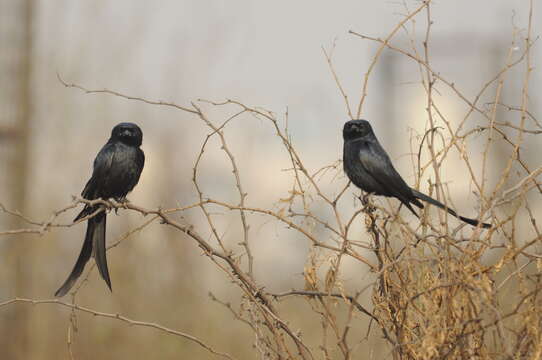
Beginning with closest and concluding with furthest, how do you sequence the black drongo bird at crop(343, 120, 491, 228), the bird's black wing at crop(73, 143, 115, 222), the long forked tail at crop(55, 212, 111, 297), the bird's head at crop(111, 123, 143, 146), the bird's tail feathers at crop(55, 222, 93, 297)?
1. the bird's tail feathers at crop(55, 222, 93, 297)
2. the long forked tail at crop(55, 212, 111, 297)
3. the black drongo bird at crop(343, 120, 491, 228)
4. the bird's black wing at crop(73, 143, 115, 222)
5. the bird's head at crop(111, 123, 143, 146)

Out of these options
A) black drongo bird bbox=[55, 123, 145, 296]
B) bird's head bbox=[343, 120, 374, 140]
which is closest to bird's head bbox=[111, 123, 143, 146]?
black drongo bird bbox=[55, 123, 145, 296]

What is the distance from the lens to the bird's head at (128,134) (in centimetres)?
352

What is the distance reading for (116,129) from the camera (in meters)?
3.55

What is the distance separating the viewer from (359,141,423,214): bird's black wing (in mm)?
2695

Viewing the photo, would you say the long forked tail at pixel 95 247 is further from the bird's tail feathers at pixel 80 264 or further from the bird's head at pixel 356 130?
the bird's head at pixel 356 130

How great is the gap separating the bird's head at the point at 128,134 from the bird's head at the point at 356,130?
110cm

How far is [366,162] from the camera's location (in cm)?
295

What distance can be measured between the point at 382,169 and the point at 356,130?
0.19 m

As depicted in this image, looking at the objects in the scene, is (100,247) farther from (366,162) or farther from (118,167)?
(366,162)

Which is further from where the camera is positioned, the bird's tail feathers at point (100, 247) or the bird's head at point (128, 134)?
the bird's head at point (128, 134)

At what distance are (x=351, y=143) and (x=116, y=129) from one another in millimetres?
1234

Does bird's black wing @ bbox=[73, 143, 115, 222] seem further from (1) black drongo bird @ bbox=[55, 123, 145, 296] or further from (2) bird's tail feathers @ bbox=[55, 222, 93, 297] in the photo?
(2) bird's tail feathers @ bbox=[55, 222, 93, 297]

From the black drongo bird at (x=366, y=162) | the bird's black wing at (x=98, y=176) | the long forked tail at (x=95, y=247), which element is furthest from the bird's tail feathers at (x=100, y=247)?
the black drongo bird at (x=366, y=162)

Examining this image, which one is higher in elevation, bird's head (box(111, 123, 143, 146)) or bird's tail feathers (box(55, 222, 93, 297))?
bird's head (box(111, 123, 143, 146))
